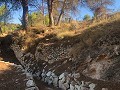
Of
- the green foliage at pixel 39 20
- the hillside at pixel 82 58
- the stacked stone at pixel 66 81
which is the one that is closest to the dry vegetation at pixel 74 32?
the hillside at pixel 82 58

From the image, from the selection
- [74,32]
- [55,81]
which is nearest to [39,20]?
[74,32]

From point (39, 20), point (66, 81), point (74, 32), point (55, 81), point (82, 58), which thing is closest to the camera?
point (66, 81)


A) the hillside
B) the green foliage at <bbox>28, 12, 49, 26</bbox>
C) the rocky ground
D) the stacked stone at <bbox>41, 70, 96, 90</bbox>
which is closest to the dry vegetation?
the hillside

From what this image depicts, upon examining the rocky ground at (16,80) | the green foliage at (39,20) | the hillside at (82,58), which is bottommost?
the rocky ground at (16,80)

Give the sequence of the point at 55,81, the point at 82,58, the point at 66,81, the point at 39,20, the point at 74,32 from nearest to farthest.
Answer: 1. the point at 66,81
2. the point at 82,58
3. the point at 55,81
4. the point at 74,32
5. the point at 39,20

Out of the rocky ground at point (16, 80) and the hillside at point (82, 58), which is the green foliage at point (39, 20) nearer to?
the hillside at point (82, 58)

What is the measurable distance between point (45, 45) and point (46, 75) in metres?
4.23

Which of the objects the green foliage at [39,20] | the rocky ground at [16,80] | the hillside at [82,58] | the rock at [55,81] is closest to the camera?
the hillside at [82,58]

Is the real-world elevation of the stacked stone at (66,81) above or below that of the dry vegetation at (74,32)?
below

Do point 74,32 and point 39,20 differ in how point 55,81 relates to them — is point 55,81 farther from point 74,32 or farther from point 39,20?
point 39,20

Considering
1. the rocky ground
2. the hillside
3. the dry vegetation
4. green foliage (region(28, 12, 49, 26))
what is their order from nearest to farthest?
the hillside
the rocky ground
the dry vegetation
green foliage (region(28, 12, 49, 26))

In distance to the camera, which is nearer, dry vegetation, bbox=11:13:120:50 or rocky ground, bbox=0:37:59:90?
rocky ground, bbox=0:37:59:90

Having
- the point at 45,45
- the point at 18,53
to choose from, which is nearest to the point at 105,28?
the point at 45,45

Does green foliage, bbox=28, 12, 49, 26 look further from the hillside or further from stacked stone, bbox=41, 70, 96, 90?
stacked stone, bbox=41, 70, 96, 90
